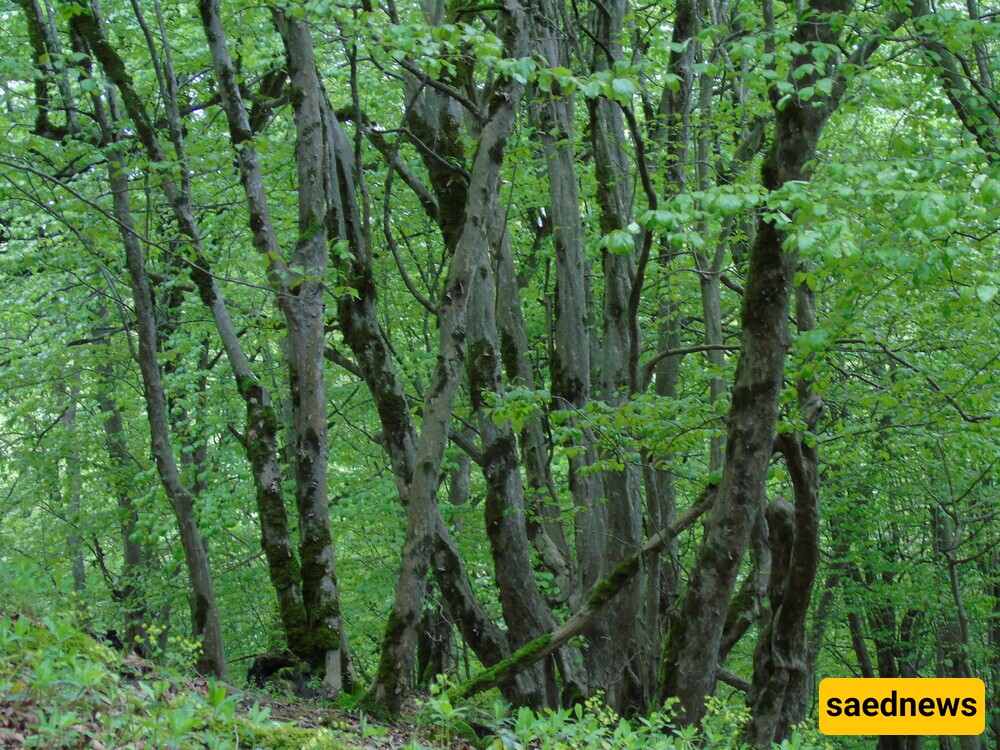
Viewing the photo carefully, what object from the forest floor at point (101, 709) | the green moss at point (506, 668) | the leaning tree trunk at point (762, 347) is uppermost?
the leaning tree trunk at point (762, 347)

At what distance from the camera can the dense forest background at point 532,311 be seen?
246 inches

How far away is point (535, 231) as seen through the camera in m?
14.3

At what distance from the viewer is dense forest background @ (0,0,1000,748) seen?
6242mm

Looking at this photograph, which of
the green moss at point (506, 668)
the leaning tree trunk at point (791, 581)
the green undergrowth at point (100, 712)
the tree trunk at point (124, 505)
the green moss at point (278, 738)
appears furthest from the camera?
the tree trunk at point (124, 505)

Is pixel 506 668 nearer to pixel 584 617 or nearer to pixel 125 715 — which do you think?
pixel 584 617

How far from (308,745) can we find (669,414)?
176 inches

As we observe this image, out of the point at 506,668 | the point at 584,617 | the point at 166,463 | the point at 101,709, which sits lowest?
the point at 506,668

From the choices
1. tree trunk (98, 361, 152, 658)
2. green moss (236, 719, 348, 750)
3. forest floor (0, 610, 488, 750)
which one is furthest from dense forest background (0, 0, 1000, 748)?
green moss (236, 719, 348, 750)

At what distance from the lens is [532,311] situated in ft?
49.8

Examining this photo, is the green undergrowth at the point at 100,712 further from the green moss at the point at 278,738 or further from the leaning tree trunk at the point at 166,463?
the leaning tree trunk at the point at 166,463

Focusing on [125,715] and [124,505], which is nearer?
[125,715]

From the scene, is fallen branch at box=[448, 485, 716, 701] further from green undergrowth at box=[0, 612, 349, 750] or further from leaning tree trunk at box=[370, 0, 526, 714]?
green undergrowth at box=[0, 612, 349, 750]

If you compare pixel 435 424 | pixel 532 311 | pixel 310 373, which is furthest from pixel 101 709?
pixel 532 311

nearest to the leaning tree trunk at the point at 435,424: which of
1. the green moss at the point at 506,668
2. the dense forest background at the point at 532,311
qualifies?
the dense forest background at the point at 532,311
